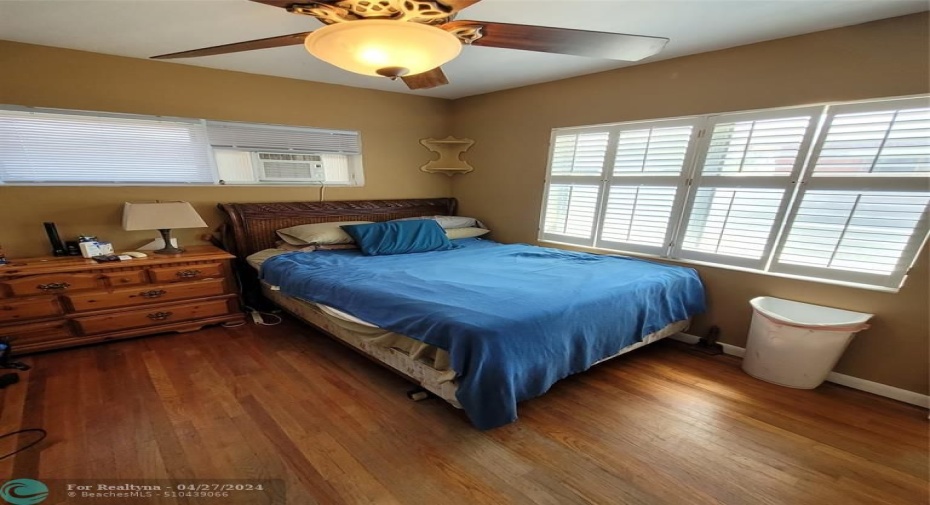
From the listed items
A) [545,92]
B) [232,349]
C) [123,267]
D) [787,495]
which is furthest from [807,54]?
[123,267]

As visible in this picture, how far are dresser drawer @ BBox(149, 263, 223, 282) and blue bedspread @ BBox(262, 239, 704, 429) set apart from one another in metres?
0.40

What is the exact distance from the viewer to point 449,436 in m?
1.60

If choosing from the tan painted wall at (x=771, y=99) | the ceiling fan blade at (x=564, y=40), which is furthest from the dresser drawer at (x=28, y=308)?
the tan painted wall at (x=771, y=99)

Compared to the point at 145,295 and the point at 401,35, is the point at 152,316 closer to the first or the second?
the point at 145,295

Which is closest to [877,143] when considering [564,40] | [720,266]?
[720,266]

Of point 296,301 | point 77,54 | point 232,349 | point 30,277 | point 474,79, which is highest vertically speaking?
point 474,79

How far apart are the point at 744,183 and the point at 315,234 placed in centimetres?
330

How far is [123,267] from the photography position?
7.76 ft

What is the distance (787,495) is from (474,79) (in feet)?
10.9

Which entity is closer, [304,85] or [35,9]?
[35,9]

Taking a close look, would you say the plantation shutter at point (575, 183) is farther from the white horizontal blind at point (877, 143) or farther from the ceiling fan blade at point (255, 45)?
the ceiling fan blade at point (255, 45)

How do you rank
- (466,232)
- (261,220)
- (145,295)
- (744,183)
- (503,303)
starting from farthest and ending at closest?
(466,232) → (261,220) → (145,295) → (744,183) → (503,303)

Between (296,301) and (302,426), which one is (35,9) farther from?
(302,426)

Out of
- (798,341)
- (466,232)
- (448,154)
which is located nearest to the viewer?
(798,341)
